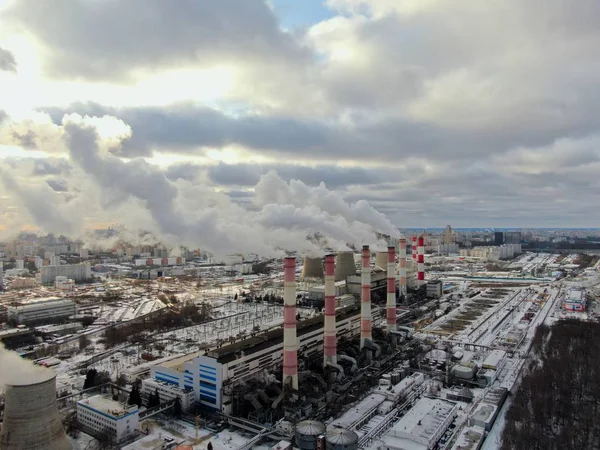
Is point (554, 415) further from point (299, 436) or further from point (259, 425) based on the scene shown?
point (259, 425)

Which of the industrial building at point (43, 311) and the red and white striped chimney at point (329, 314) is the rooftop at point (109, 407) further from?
the industrial building at point (43, 311)

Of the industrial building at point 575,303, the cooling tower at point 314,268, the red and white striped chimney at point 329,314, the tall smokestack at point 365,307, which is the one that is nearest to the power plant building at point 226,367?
the red and white striped chimney at point 329,314

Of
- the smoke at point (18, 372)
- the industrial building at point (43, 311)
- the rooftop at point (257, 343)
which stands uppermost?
the smoke at point (18, 372)

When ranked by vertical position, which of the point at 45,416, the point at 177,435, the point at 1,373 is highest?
the point at 1,373

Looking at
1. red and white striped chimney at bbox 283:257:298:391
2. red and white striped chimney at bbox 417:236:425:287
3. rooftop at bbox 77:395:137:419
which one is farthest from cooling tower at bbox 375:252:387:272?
rooftop at bbox 77:395:137:419

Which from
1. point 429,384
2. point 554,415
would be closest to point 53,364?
point 429,384

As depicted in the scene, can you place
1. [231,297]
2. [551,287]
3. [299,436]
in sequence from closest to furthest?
[299,436] < [231,297] < [551,287]
